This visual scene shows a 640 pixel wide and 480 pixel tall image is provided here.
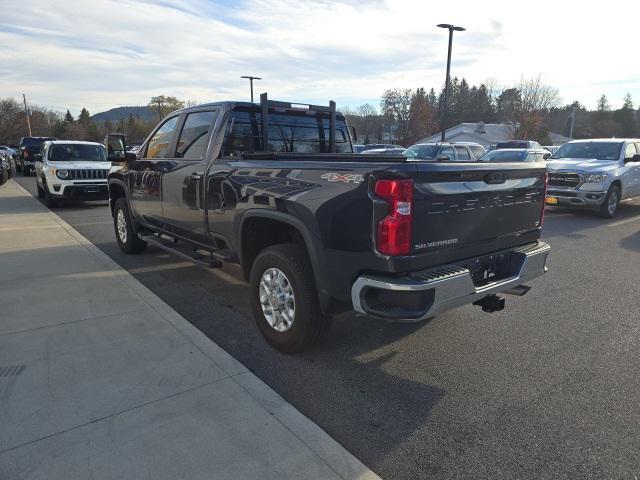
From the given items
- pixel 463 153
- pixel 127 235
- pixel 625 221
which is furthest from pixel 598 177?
pixel 127 235

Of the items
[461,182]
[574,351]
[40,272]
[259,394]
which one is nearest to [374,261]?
[461,182]

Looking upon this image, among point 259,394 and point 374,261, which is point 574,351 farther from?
point 259,394

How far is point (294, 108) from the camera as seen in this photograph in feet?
17.1

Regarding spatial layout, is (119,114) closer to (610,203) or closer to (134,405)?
(610,203)

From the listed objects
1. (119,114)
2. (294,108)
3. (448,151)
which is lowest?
(448,151)

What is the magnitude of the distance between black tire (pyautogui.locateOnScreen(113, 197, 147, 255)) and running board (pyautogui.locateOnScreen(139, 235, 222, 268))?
1.61 ft

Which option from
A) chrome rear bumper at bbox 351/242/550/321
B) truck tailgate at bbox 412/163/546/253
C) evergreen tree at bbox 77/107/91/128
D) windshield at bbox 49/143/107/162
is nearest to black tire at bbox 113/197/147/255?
chrome rear bumper at bbox 351/242/550/321

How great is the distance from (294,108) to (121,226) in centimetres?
356

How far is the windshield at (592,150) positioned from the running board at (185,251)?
10.8 metres

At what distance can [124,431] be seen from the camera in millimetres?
2697

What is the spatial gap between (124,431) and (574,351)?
347cm

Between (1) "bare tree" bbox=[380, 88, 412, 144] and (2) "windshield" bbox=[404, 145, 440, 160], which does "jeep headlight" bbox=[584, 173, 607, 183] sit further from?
(1) "bare tree" bbox=[380, 88, 412, 144]

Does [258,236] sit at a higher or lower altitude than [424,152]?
lower

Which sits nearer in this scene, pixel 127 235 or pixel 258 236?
pixel 258 236
